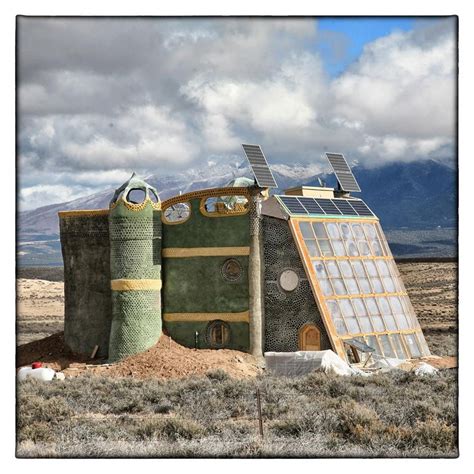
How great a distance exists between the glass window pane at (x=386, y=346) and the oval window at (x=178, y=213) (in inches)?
262

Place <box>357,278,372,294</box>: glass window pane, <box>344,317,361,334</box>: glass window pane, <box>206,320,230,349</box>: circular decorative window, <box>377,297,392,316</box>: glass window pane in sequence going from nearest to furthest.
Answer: <box>344,317,361,334</box>: glass window pane, <box>206,320,230,349</box>: circular decorative window, <box>357,278,372,294</box>: glass window pane, <box>377,297,392,316</box>: glass window pane

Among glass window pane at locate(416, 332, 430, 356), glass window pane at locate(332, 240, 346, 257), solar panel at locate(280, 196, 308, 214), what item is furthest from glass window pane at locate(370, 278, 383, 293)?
solar panel at locate(280, 196, 308, 214)

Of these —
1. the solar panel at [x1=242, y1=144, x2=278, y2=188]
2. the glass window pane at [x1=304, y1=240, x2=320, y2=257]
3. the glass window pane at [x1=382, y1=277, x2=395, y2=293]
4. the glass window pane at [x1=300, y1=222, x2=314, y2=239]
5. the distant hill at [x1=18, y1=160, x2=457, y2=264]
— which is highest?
the distant hill at [x1=18, y1=160, x2=457, y2=264]

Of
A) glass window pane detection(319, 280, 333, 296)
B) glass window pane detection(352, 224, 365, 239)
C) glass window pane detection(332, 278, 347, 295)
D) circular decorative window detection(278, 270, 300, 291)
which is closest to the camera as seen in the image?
glass window pane detection(319, 280, 333, 296)

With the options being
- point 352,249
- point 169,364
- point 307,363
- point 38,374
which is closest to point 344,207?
point 352,249

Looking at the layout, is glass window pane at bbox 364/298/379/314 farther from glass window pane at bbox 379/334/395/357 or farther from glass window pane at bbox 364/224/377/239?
glass window pane at bbox 364/224/377/239

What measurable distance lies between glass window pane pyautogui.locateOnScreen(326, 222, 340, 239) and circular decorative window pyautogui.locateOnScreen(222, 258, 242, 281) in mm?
2848

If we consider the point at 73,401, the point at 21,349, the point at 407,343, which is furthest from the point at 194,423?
the point at 21,349

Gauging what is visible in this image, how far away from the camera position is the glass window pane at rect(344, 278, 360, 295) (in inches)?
1188

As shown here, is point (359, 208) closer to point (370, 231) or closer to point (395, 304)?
point (370, 231)

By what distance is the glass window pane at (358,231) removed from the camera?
31.7 metres

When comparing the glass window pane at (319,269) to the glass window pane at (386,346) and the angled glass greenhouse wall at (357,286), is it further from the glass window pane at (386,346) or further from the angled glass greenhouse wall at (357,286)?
the glass window pane at (386,346)

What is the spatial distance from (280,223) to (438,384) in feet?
27.6
